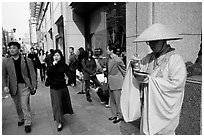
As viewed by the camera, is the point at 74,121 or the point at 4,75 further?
the point at 74,121

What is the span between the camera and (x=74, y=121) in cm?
460

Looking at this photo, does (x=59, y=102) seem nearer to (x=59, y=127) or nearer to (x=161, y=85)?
(x=59, y=127)

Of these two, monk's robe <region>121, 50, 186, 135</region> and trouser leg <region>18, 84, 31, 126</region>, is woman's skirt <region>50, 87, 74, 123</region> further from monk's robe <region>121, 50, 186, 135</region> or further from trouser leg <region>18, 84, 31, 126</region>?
monk's robe <region>121, 50, 186, 135</region>

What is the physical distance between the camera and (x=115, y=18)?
27.3ft

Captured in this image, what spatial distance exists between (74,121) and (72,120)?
88 mm

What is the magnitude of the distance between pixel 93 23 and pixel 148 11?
23.4ft

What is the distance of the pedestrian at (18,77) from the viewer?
396 centimetres

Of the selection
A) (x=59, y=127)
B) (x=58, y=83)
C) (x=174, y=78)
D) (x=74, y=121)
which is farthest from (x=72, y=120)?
(x=174, y=78)

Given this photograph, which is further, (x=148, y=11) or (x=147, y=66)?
(x=148, y=11)

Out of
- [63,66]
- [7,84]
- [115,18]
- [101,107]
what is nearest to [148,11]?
[63,66]

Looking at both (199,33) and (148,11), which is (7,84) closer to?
(148,11)

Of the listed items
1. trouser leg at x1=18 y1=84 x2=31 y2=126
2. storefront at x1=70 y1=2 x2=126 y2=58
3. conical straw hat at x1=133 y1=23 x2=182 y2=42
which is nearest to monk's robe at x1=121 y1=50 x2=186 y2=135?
conical straw hat at x1=133 y1=23 x2=182 y2=42

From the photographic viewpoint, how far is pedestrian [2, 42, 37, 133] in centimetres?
396

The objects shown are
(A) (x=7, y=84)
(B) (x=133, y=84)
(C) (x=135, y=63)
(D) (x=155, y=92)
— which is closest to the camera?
(D) (x=155, y=92)
